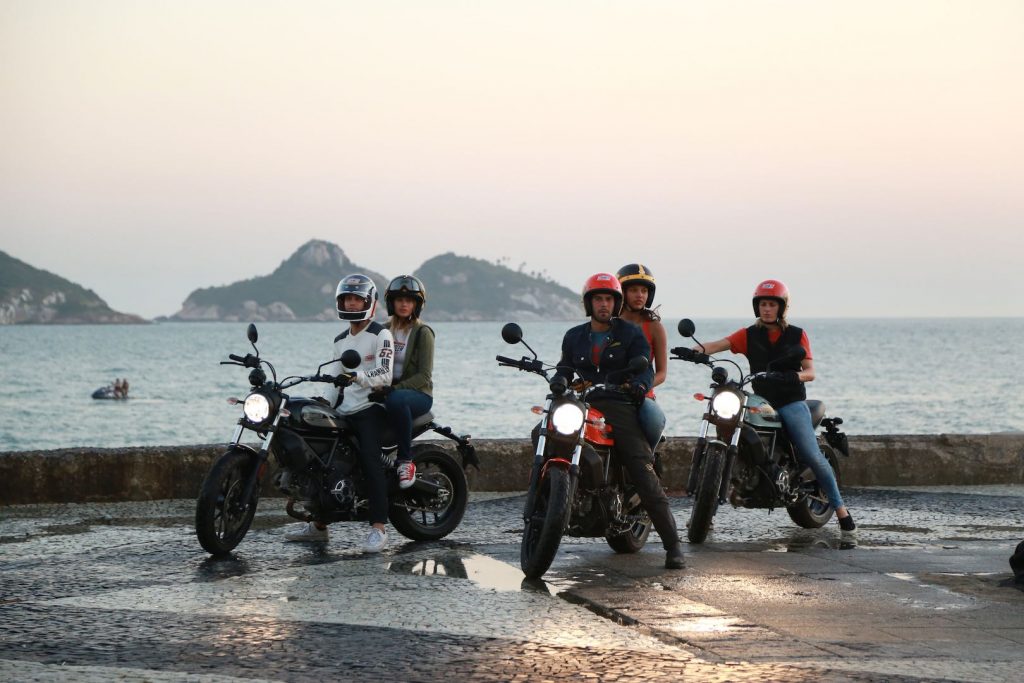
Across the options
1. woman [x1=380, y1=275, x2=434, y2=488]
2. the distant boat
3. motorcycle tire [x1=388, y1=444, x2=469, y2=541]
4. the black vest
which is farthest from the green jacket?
the distant boat

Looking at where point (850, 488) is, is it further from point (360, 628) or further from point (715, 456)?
point (360, 628)

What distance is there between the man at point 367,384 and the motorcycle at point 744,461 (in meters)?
2.01

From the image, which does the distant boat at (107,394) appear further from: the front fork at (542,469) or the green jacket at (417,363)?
the front fork at (542,469)

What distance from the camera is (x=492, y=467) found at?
12523 millimetres

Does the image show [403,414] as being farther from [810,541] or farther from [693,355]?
[810,541]

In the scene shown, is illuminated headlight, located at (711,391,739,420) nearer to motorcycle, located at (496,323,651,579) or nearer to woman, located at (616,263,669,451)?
woman, located at (616,263,669,451)

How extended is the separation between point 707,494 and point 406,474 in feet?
6.57

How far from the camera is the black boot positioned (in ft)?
27.5

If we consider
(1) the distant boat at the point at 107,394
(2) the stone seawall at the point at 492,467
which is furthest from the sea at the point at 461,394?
(2) the stone seawall at the point at 492,467

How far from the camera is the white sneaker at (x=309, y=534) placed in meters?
9.55

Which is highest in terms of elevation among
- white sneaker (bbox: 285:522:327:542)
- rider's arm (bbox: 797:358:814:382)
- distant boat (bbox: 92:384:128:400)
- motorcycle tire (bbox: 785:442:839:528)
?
rider's arm (bbox: 797:358:814:382)

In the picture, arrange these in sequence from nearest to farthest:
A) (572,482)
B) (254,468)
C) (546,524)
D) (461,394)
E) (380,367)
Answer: (546,524), (572,482), (254,468), (380,367), (461,394)

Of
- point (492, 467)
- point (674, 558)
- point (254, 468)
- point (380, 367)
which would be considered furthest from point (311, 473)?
point (492, 467)

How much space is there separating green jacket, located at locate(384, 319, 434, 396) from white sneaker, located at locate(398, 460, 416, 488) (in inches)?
20.1
